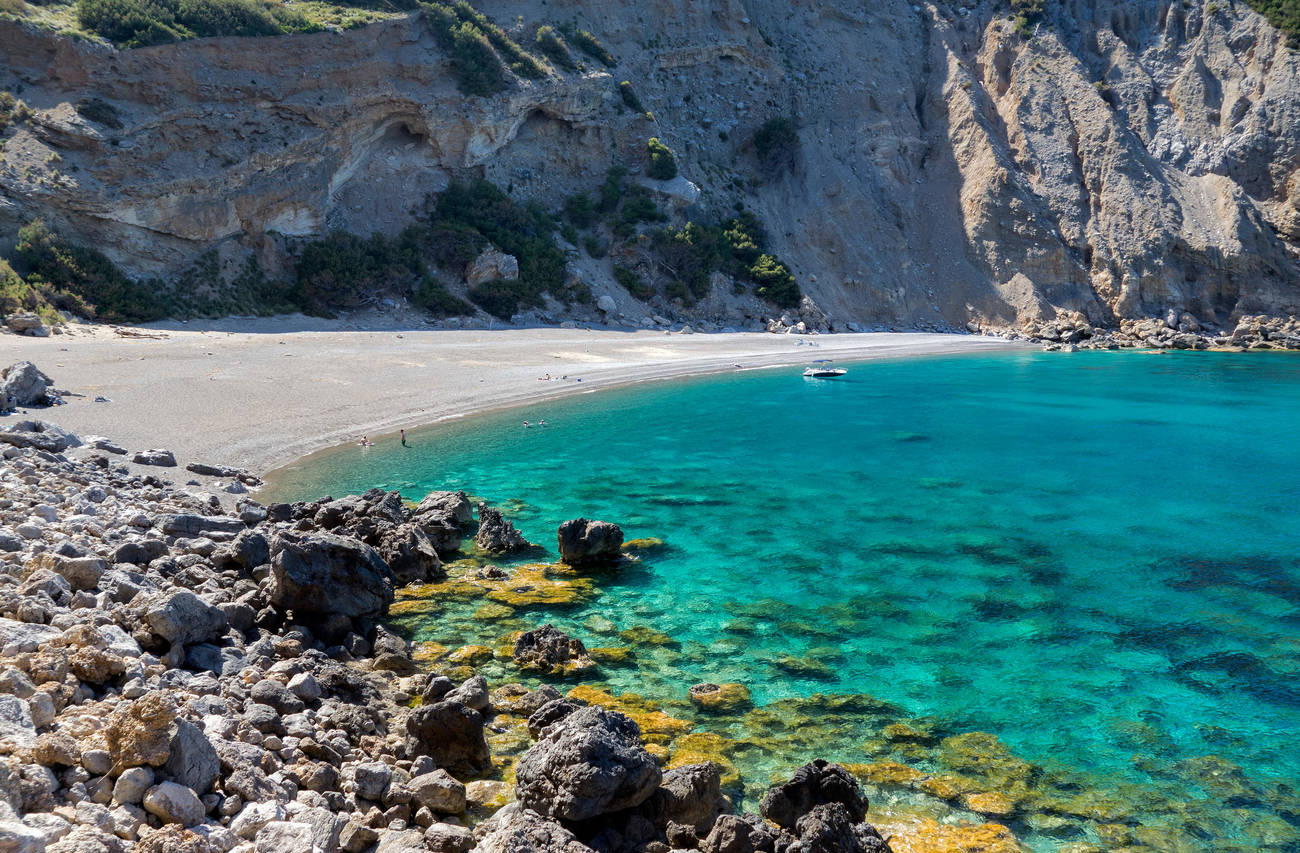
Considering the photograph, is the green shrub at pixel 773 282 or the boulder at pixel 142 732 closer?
the boulder at pixel 142 732

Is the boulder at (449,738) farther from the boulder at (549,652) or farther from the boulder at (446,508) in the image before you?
the boulder at (446,508)

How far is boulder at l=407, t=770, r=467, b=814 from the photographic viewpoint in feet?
22.3

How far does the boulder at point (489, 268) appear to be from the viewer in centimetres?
4319

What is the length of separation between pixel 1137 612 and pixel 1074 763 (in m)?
4.98

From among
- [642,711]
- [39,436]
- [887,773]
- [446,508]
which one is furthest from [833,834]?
[39,436]

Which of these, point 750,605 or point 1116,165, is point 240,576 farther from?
point 1116,165

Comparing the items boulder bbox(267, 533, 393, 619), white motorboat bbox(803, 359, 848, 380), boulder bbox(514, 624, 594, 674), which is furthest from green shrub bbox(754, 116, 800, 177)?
boulder bbox(514, 624, 594, 674)

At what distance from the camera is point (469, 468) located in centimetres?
2058

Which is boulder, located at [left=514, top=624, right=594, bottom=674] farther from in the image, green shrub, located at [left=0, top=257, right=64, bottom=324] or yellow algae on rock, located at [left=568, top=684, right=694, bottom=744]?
green shrub, located at [left=0, top=257, right=64, bottom=324]

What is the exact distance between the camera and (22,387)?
18.3 metres

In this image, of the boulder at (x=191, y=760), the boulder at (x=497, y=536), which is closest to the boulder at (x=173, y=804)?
the boulder at (x=191, y=760)

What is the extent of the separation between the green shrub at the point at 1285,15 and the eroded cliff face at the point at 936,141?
0.86 meters

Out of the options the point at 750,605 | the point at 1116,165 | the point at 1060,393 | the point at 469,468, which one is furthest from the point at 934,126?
the point at 750,605

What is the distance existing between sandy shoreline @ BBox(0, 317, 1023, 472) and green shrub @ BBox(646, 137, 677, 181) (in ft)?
47.9
